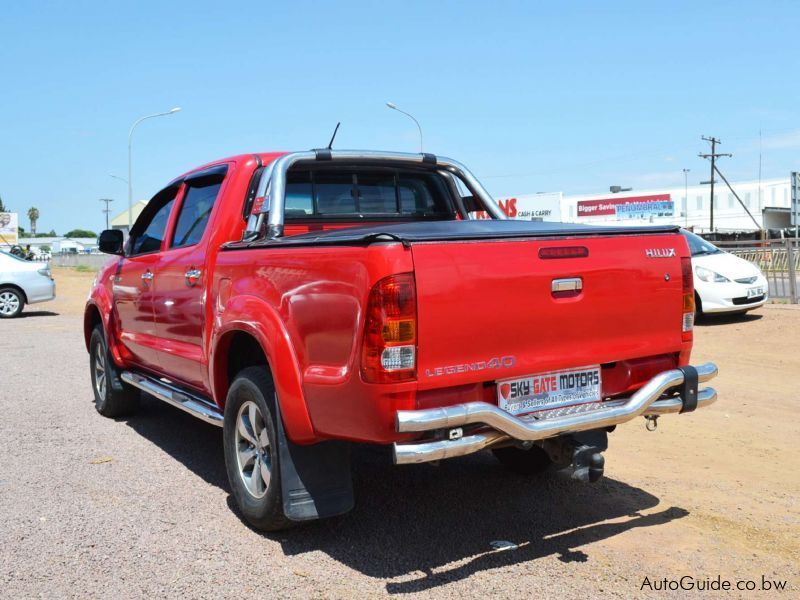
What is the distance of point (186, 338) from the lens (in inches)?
211

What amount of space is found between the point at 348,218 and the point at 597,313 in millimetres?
2017

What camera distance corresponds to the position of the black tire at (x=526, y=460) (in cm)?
528

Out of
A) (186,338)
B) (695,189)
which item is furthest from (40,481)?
(695,189)

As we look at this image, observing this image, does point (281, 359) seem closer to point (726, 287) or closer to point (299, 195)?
point (299, 195)

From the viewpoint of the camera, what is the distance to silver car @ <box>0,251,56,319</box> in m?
19.0

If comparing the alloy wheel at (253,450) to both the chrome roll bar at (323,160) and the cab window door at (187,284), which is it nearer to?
the cab window door at (187,284)

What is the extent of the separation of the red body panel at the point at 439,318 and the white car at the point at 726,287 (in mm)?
8900

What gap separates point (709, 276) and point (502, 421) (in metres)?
10.3

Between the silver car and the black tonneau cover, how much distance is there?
16.6m

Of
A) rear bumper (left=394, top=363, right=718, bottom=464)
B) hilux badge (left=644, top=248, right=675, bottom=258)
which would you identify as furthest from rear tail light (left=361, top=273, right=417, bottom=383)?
hilux badge (left=644, top=248, right=675, bottom=258)

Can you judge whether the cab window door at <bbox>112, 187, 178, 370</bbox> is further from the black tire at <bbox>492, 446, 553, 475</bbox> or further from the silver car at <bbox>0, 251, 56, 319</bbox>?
the silver car at <bbox>0, 251, 56, 319</bbox>

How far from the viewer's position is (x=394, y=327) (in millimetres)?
3418

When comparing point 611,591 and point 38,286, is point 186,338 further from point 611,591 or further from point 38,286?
point 38,286

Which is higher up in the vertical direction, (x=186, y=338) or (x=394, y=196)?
(x=394, y=196)
